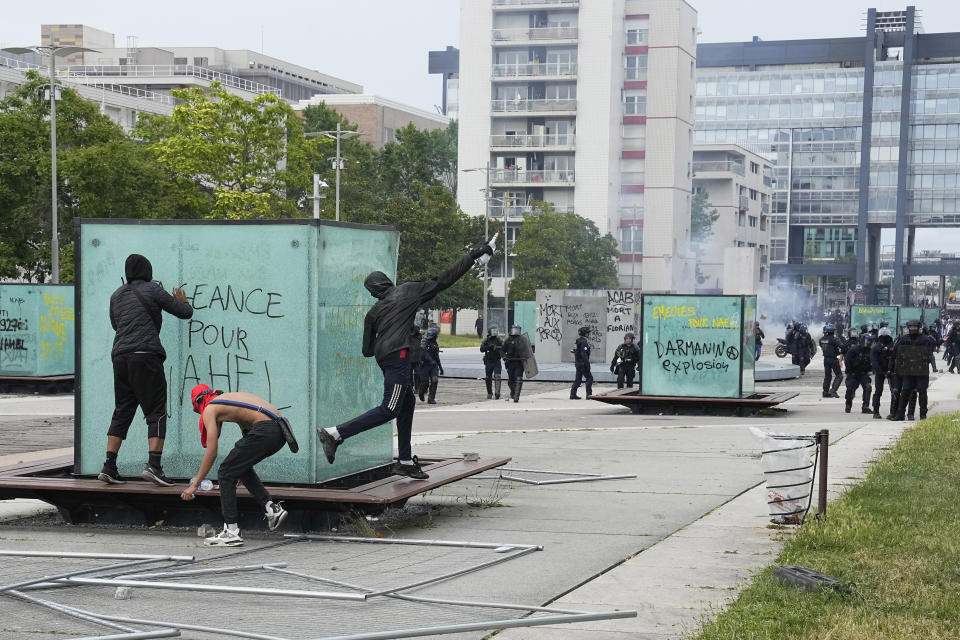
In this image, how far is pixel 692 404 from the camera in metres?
23.6

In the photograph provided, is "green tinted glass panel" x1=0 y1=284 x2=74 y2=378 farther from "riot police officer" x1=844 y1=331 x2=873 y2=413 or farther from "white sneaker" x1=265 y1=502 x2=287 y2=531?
"white sneaker" x1=265 y1=502 x2=287 y2=531

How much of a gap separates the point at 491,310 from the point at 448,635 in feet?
226

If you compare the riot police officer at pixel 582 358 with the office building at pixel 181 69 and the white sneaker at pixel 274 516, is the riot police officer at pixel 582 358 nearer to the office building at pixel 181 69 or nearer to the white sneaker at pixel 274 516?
the white sneaker at pixel 274 516

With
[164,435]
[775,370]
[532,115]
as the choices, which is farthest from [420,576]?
[532,115]

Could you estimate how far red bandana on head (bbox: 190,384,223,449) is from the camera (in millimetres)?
8891

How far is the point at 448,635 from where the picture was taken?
6.21 meters

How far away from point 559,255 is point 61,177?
3918 centimetres

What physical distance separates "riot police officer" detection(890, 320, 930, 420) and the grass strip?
8.73 m

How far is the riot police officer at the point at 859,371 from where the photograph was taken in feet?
78.0

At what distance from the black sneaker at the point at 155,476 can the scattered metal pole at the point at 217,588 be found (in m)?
2.15

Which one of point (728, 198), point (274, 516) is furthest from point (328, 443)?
point (728, 198)

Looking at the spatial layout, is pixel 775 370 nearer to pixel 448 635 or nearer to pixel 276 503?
pixel 276 503

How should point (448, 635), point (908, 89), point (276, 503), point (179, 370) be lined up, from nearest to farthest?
point (448, 635) < point (276, 503) < point (179, 370) < point (908, 89)

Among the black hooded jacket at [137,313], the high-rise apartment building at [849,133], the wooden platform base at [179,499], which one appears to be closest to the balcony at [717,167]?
the high-rise apartment building at [849,133]
